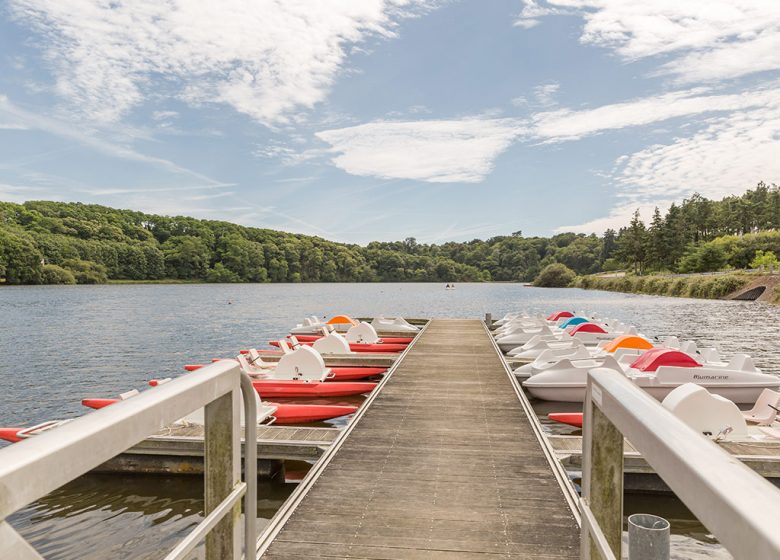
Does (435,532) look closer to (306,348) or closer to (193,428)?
(193,428)

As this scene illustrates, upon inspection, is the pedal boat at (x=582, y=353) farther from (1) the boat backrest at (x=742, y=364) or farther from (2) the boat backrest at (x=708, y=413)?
(2) the boat backrest at (x=708, y=413)

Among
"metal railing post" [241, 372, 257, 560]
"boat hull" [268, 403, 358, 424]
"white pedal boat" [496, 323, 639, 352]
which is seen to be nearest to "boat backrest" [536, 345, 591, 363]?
"white pedal boat" [496, 323, 639, 352]

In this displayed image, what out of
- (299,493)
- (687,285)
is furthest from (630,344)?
(687,285)

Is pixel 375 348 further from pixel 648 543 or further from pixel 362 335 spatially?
pixel 648 543

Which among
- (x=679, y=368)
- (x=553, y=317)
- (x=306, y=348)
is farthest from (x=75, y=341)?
(x=679, y=368)

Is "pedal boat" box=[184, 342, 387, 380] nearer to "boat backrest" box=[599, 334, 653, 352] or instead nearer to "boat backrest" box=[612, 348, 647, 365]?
"boat backrest" box=[612, 348, 647, 365]

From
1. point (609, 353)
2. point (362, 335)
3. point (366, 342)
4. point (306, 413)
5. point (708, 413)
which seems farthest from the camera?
point (362, 335)

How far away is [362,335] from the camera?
19.2 meters

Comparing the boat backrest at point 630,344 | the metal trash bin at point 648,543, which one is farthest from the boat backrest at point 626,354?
the metal trash bin at point 648,543

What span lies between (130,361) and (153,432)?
79.0 feet

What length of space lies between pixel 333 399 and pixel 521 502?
28.0ft

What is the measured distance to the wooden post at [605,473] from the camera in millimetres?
1959

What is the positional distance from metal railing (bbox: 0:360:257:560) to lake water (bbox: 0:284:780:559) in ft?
18.0

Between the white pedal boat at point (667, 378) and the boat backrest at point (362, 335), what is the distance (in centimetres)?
771
